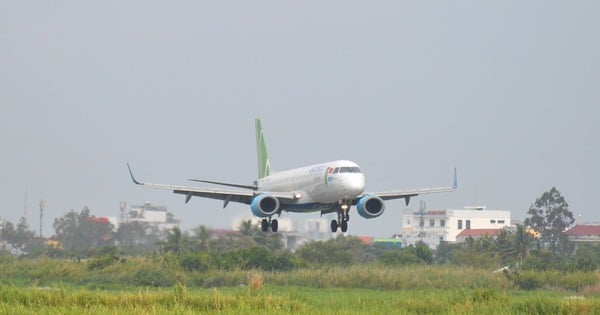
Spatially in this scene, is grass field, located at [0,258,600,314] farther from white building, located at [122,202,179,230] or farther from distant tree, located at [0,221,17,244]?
distant tree, located at [0,221,17,244]

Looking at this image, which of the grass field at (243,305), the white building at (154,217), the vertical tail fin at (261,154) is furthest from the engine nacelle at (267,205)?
the white building at (154,217)

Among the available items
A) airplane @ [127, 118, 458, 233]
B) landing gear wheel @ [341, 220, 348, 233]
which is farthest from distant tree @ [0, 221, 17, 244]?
landing gear wheel @ [341, 220, 348, 233]

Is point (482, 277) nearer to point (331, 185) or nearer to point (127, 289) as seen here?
point (331, 185)

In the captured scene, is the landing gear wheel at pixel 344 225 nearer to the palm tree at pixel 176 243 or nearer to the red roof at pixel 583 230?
the palm tree at pixel 176 243

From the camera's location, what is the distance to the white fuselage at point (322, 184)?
Result: 69875mm

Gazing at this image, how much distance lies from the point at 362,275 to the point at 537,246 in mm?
40512

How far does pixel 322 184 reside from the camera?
235 ft

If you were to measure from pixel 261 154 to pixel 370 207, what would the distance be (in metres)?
21.4

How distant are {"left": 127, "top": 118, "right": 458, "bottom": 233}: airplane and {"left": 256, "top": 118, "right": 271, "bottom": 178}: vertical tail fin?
23.1ft

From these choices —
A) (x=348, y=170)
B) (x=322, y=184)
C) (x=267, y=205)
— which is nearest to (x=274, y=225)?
(x=267, y=205)

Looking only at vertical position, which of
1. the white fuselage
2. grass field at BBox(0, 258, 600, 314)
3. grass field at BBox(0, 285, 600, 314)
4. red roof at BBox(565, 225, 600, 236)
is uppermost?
red roof at BBox(565, 225, 600, 236)

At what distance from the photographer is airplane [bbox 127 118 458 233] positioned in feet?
230

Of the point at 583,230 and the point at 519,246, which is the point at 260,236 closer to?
the point at 519,246

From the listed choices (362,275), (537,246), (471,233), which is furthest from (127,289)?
(471,233)
